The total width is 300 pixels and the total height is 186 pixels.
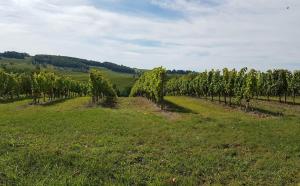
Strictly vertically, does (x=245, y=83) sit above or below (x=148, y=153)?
above

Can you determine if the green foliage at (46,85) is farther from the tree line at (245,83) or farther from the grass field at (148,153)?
the grass field at (148,153)

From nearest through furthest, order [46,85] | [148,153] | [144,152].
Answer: [148,153]
[144,152]
[46,85]

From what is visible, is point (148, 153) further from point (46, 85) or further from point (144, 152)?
point (46, 85)

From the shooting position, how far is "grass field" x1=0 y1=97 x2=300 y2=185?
19297 millimetres

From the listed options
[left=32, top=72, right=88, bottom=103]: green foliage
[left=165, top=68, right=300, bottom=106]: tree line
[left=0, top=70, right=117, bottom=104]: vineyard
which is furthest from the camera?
[left=32, top=72, right=88, bottom=103]: green foliage

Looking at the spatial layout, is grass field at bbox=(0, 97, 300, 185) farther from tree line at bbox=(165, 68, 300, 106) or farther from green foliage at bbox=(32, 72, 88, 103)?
green foliage at bbox=(32, 72, 88, 103)

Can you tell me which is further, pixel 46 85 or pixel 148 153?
pixel 46 85

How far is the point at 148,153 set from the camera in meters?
25.0

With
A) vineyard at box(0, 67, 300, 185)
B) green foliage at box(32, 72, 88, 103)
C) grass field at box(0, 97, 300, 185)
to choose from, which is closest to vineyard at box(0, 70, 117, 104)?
green foliage at box(32, 72, 88, 103)

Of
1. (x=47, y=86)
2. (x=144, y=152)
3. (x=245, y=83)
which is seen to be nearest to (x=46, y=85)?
(x=47, y=86)

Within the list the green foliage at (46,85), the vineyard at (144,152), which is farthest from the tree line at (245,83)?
the green foliage at (46,85)

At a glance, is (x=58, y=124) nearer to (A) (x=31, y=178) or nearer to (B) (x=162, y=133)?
(B) (x=162, y=133)

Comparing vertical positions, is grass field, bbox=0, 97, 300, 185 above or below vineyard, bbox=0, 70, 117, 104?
below

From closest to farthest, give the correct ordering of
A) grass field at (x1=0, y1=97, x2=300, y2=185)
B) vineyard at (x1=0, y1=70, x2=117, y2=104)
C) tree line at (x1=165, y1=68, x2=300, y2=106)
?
1. grass field at (x1=0, y1=97, x2=300, y2=185)
2. tree line at (x1=165, y1=68, x2=300, y2=106)
3. vineyard at (x1=0, y1=70, x2=117, y2=104)
